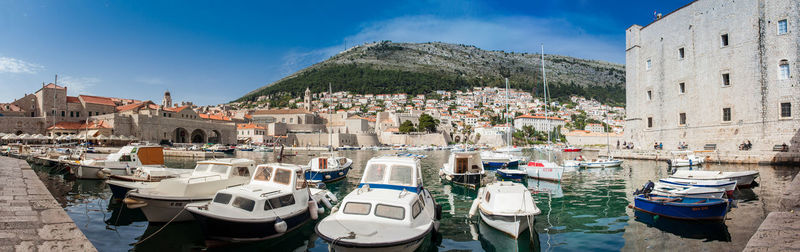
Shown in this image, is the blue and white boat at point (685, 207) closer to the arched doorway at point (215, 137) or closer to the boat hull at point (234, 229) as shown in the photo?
the boat hull at point (234, 229)

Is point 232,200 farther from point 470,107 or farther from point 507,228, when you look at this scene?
point 470,107

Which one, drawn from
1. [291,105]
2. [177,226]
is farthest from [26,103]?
[291,105]

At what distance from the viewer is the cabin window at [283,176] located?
24.6 feet

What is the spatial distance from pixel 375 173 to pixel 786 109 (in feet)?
86.7

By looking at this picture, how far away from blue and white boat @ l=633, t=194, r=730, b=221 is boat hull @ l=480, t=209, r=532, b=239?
3.59m

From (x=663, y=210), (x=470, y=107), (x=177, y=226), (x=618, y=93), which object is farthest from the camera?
(x=618, y=93)

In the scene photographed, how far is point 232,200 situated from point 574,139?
71.2 m

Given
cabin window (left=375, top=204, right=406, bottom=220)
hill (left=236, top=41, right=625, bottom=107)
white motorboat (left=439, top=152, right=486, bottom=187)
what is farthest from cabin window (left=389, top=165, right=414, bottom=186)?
hill (left=236, top=41, right=625, bottom=107)

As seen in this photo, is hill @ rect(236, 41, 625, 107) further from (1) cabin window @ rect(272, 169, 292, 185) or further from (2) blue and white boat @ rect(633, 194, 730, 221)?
(2) blue and white boat @ rect(633, 194, 730, 221)

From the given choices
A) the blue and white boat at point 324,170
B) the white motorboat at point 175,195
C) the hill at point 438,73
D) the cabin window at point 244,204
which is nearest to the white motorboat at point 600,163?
the blue and white boat at point 324,170

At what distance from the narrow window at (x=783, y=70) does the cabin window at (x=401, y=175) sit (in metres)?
26.1

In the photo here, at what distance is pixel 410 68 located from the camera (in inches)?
6147

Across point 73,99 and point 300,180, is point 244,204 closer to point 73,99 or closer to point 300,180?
point 300,180

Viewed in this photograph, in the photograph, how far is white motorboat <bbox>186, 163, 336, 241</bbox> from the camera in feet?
19.9
